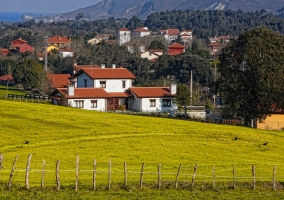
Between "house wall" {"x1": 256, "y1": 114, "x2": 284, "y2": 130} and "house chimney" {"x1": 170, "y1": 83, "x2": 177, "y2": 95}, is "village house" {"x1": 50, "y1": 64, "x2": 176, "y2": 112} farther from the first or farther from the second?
"house wall" {"x1": 256, "y1": 114, "x2": 284, "y2": 130}

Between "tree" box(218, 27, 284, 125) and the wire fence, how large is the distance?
2726 cm

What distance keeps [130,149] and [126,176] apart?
1260cm

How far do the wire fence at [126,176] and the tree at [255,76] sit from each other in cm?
2726

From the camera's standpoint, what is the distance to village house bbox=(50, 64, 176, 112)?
270 feet

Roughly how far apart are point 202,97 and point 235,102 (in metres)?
37.9

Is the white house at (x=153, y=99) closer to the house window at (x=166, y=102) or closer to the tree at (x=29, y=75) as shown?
the house window at (x=166, y=102)

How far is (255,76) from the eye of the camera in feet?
224

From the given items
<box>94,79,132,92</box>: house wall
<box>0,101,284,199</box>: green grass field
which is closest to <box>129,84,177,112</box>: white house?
<box>94,79,132,92</box>: house wall

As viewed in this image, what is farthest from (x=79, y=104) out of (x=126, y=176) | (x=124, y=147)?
(x=126, y=176)

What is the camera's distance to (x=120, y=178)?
35.8 meters

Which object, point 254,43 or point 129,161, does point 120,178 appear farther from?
point 254,43

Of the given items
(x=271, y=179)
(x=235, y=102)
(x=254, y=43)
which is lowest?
(x=271, y=179)

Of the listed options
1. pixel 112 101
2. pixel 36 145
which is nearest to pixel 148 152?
pixel 36 145

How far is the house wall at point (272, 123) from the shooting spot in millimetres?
70438
